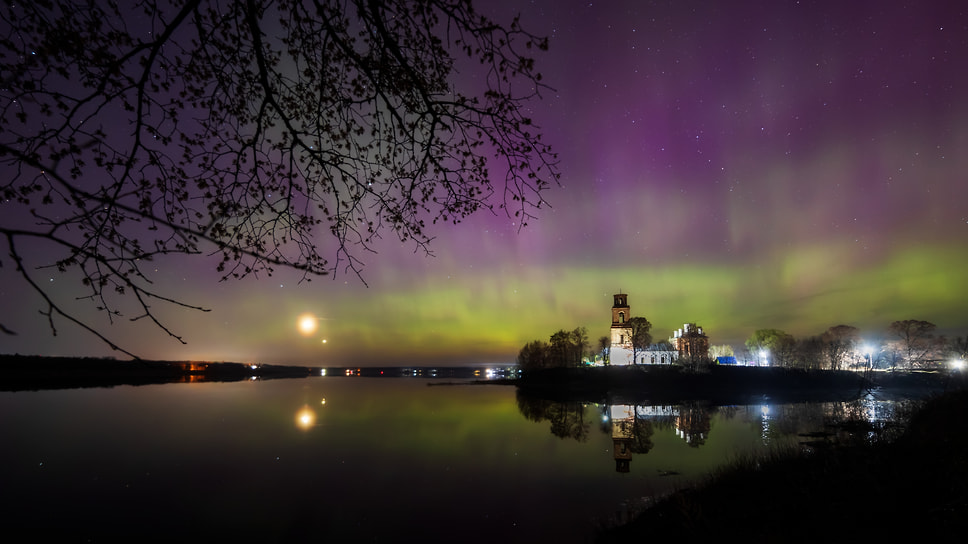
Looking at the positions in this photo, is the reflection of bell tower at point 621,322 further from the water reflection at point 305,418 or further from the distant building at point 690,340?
the water reflection at point 305,418

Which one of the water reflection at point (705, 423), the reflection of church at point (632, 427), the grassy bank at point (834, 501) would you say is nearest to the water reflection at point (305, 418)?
the water reflection at point (705, 423)

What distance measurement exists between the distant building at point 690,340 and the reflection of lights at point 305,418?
4231 inches

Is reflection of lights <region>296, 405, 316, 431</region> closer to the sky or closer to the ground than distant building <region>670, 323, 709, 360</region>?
closer to the ground

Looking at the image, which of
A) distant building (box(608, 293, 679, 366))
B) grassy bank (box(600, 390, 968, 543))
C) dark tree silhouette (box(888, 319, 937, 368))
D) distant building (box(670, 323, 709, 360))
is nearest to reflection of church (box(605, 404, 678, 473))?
grassy bank (box(600, 390, 968, 543))

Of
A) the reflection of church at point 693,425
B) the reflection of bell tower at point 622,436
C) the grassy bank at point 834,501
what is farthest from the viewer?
the reflection of church at point 693,425

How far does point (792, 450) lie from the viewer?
18.0 m

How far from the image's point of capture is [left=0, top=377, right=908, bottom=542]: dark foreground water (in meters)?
17.2

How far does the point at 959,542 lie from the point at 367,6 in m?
12.2

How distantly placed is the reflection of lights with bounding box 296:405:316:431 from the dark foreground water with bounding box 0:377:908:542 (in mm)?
643

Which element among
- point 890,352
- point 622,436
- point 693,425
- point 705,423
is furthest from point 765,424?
point 890,352

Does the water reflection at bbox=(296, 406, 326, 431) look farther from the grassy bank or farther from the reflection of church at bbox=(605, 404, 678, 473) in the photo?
the grassy bank

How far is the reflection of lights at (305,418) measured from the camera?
46.4 meters

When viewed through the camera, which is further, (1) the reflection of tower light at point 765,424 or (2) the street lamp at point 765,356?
(2) the street lamp at point 765,356

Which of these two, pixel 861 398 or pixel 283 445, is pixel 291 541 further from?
pixel 861 398
